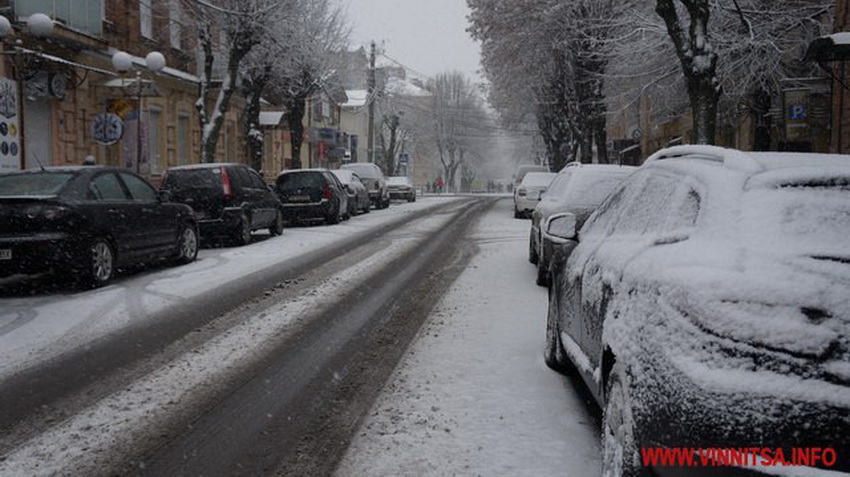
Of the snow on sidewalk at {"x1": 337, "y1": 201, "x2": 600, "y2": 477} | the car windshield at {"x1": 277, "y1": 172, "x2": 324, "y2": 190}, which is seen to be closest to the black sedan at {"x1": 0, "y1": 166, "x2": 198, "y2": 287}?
the snow on sidewalk at {"x1": 337, "y1": 201, "x2": 600, "y2": 477}

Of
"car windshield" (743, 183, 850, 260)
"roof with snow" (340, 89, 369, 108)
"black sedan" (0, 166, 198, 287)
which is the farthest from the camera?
"roof with snow" (340, 89, 369, 108)

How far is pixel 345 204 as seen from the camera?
71.8 feet

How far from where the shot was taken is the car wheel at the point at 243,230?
47.1 feet

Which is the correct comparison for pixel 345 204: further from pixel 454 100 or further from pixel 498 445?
pixel 454 100

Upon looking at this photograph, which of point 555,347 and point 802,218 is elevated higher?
point 802,218

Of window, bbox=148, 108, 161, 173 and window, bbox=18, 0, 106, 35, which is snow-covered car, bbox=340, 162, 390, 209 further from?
window, bbox=18, 0, 106, 35

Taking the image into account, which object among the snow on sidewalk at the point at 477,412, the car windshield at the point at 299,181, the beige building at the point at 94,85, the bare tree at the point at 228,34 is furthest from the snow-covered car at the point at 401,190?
the snow on sidewalk at the point at 477,412

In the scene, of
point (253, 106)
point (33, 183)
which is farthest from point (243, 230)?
point (253, 106)

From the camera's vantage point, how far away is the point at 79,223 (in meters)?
8.73

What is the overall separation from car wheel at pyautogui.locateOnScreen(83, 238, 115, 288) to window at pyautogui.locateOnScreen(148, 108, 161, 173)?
16270 mm

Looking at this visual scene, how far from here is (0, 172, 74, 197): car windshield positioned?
8.91 meters

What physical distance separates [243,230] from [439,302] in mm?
7411

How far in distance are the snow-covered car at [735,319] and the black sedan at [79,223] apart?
286 inches

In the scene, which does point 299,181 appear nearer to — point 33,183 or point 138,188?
point 138,188
